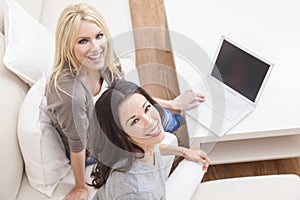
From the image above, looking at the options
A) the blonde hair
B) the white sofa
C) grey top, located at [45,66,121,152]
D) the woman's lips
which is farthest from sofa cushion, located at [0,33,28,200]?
the woman's lips

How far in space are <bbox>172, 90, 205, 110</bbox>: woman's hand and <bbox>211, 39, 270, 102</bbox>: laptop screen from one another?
1.19 ft

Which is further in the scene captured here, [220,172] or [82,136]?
[220,172]

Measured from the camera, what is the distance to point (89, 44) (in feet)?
3.86

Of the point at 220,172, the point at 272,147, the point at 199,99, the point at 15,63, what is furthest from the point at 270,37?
the point at 15,63

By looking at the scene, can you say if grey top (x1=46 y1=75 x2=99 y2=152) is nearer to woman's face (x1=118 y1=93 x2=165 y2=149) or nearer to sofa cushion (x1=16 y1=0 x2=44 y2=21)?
woman's face (x1=118 y1=93 x2=165 y2=149)

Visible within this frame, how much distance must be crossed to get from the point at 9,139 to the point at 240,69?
2.53 feet

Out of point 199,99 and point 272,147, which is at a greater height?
point 199,99

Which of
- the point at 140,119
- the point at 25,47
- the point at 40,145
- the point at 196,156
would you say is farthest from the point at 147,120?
the point at 25,47

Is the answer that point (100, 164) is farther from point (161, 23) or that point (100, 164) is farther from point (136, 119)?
point (161, 23)

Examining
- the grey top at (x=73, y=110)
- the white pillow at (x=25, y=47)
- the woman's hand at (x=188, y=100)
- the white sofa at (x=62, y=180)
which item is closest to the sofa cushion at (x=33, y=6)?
the white pillow at (x=25, y=47)

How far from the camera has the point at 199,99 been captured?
125cm

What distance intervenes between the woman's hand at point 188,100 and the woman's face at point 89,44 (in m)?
0.21

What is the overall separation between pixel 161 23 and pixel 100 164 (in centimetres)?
144

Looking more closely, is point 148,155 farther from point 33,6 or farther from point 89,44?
point 33,6
